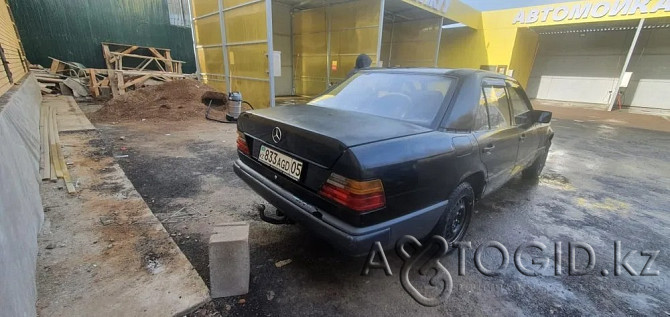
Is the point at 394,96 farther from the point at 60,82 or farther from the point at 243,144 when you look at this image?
the point at 60,82

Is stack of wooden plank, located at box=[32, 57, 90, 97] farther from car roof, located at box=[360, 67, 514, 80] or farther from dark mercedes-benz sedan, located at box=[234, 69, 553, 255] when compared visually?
car roof, located at box=[360, 67, 514, 80]

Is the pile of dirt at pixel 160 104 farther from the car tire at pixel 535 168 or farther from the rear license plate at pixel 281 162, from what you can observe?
the car tire at pixel 535 168

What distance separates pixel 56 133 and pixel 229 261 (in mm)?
4879

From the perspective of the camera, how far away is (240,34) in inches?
323

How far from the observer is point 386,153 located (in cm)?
165

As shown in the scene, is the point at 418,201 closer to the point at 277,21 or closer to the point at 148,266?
the point at 148,266

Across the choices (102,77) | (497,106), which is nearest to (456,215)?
(497,106)

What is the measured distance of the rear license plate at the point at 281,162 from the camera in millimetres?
1917

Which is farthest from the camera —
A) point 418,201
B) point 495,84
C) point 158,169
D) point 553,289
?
point 158,169

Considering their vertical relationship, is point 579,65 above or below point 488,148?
above

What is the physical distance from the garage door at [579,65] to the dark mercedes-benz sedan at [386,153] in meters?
16.9

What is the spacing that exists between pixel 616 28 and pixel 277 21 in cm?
1614

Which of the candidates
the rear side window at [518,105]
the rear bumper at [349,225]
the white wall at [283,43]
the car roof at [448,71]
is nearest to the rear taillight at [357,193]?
the rear bumper at [349,225]

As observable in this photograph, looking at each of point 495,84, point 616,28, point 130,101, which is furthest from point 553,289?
point 616,28
